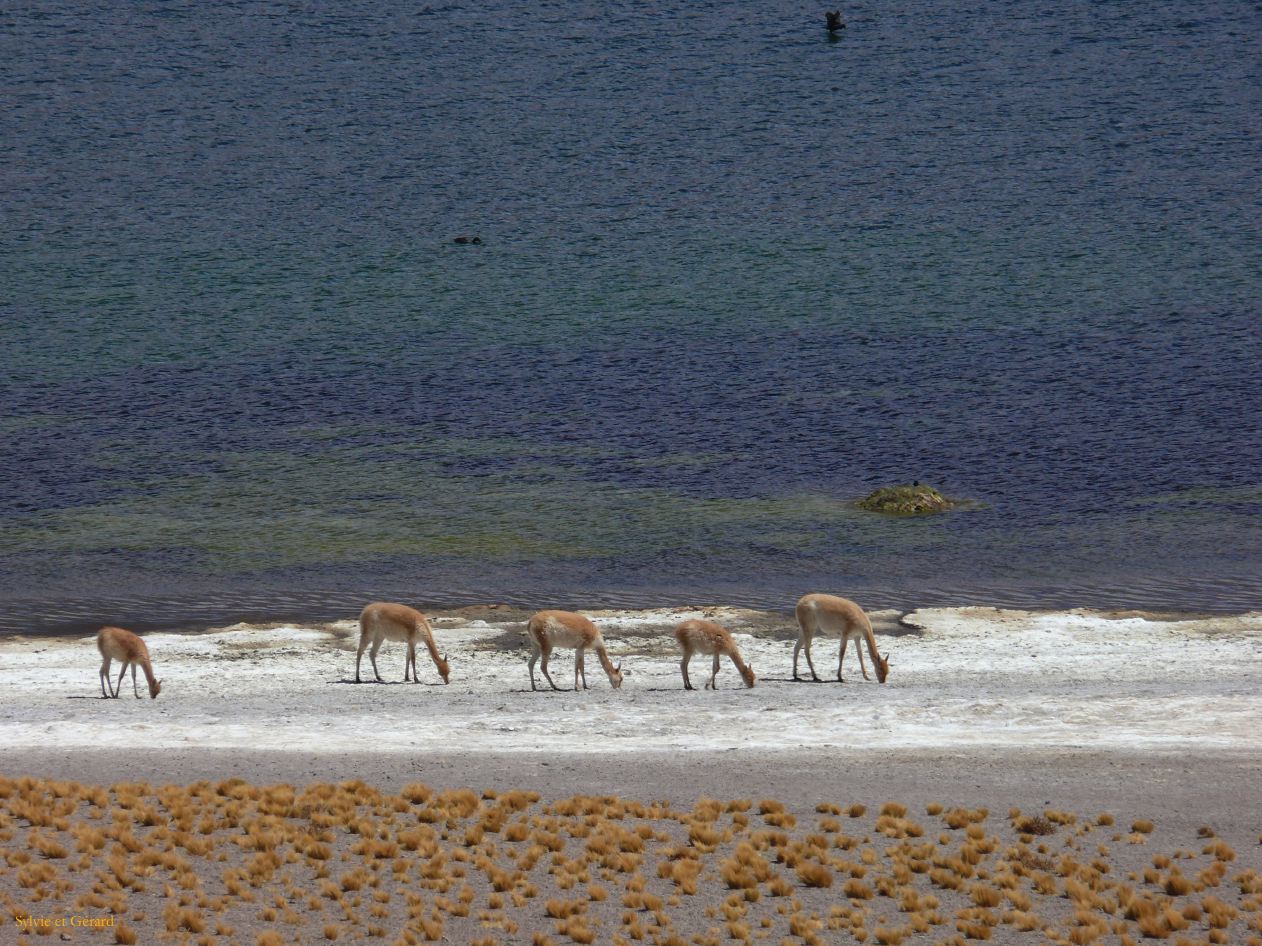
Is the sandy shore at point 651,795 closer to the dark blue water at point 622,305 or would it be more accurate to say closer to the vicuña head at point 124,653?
the vicuña head at point 124,653

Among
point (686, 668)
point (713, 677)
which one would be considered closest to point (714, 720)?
point (713, 677)

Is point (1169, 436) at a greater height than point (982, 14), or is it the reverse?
point (982, 14)

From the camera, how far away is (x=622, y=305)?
7156 cm

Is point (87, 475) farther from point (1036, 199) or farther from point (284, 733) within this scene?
point (1036, 199)

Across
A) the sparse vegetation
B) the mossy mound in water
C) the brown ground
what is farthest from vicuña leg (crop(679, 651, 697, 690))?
the mossy mound in water

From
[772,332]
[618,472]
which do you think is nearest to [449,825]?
[618,472]

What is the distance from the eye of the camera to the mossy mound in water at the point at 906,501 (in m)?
43.5

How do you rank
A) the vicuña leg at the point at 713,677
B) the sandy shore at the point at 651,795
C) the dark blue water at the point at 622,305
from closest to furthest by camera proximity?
the sandy shore at the point at 651,795 < the vicuña leg at the point at 713,677 < the dark blue water at the point at 622,305

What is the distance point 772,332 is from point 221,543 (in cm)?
3235

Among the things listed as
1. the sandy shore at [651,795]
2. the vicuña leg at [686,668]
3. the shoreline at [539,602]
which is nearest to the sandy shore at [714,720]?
the sandy shore at [651,795]

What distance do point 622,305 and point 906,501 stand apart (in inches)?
1199

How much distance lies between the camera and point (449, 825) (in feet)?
62.6

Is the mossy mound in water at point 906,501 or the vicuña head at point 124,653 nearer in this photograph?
the vicuña head at point 124,653

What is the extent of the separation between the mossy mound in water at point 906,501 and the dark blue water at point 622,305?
832 millimetres
